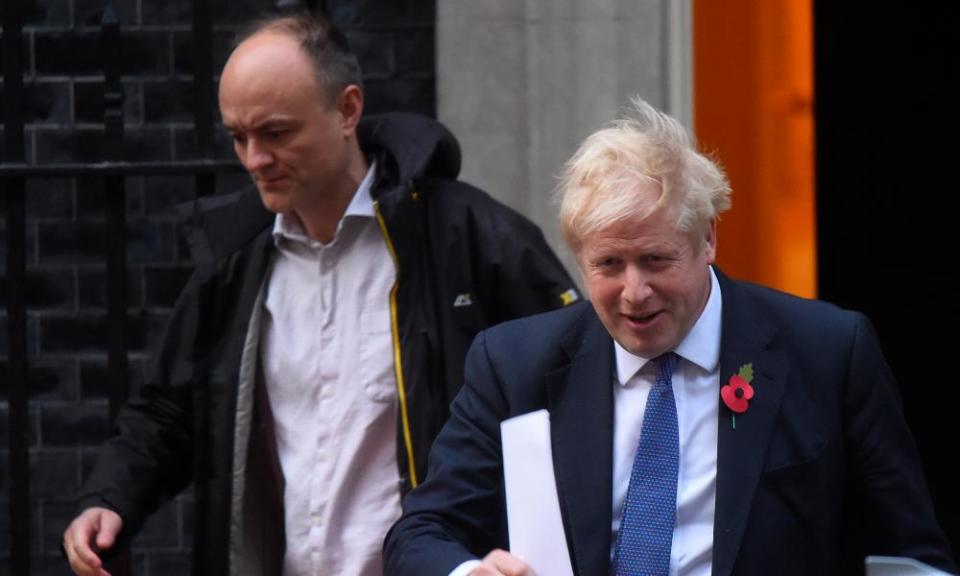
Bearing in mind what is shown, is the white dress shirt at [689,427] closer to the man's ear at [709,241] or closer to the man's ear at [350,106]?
the man's ear at [709,241]

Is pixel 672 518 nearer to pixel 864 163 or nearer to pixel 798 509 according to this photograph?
pixel 798 509

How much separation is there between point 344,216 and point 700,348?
3.77 feet

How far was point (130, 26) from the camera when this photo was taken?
5355mm

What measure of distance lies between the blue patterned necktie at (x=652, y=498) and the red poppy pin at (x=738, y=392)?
0.09 metres

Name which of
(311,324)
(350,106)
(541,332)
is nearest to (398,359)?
(311,324)

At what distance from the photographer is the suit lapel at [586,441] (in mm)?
3039

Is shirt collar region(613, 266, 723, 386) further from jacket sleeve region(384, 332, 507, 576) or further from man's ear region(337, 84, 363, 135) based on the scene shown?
man's ear region(337, 84, 363, 135)

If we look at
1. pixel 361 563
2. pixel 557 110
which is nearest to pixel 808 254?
pixel 557 110

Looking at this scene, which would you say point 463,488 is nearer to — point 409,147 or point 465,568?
point 465,568

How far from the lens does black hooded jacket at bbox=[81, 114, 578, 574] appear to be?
396 centimetres

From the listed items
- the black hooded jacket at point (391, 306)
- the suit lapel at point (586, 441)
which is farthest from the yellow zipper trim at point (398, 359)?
the suit lapel at point (586, 441)

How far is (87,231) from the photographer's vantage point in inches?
213

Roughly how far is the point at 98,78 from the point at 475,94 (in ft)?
3.53

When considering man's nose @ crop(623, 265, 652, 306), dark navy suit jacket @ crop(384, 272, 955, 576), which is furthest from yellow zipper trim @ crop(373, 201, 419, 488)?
man's nose @ crop(623, 265, 652, 306)
